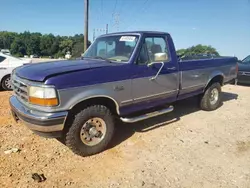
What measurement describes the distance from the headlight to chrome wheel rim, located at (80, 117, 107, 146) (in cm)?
74

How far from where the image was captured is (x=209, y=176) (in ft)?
11.0

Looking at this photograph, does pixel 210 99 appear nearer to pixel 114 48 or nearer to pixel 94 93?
pixel 114 48

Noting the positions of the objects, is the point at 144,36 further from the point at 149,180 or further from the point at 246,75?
the point at 246,75

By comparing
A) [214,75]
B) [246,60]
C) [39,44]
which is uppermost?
[39,44]

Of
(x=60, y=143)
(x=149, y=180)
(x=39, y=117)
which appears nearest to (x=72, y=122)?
(x=39, y=117)

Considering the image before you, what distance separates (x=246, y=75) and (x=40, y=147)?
1017cm

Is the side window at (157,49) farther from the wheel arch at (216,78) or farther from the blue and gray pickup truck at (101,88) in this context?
the wheel arch at (216,78)

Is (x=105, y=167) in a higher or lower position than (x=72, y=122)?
lower

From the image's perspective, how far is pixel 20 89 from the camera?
3.68 m

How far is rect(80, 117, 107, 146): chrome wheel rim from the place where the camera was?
3768 millimetres

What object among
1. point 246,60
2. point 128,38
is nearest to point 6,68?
point 128,38

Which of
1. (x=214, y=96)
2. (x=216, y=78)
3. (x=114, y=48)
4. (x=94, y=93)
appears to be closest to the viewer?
(x=94, y=93)

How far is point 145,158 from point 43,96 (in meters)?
1.92

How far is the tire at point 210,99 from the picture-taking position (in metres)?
6.27
